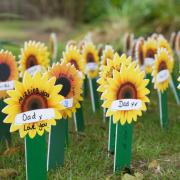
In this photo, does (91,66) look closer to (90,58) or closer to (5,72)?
(90,58)

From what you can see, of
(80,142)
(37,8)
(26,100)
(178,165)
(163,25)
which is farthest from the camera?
(37,8)

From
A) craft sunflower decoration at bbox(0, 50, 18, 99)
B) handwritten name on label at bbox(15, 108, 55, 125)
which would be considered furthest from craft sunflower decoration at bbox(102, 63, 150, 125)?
craft sunflower decoration at bbox(0, 50, 18, 99)

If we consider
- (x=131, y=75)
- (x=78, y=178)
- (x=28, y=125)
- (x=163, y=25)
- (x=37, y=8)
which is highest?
(x=37, y=8)

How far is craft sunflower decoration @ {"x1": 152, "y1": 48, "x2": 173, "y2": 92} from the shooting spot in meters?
3.70

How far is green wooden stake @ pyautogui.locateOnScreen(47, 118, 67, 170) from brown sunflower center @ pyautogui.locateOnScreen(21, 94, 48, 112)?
0.42 meters

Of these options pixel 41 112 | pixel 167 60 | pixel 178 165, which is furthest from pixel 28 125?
pixel 167 60

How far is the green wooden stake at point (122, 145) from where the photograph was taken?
2.86 m

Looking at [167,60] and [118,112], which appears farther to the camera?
[167,60]

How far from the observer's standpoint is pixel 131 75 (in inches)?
109

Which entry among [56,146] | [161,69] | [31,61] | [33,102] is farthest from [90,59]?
[33,102]

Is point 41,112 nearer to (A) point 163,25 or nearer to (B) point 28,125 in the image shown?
(B) point 28,125

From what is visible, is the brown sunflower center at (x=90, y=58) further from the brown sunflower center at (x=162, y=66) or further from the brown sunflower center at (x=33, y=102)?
the brown sunflower center at (x=33, y=102)

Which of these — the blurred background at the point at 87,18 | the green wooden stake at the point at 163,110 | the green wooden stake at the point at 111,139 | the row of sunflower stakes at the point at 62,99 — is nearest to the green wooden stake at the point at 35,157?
the row of sunflower stakes at the point at 62,99

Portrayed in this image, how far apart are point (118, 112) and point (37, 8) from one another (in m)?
9.55
